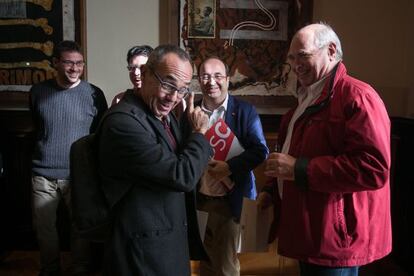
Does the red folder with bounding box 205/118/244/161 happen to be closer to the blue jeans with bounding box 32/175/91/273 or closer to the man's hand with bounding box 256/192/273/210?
the man's hand with bounding box 256/192/273/210

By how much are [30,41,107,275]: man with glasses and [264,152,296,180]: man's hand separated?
4.87ft

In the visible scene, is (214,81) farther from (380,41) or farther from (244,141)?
(380,41)

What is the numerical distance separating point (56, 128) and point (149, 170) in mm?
1485

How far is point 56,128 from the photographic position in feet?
7.88

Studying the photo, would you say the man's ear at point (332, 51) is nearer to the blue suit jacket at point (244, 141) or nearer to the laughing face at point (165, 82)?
the laughing face at point (165, 82)

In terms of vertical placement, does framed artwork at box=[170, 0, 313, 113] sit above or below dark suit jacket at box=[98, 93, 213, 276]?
above

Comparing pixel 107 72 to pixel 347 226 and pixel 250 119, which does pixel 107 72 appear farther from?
pixel 347 226

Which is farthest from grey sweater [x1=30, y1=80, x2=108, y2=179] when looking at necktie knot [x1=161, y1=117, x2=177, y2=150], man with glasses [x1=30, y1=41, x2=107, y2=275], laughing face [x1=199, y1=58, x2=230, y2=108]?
necktie knot [x1=161, y1=117, x2=177, y2=150]

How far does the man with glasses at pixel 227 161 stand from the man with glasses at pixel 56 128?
887mm

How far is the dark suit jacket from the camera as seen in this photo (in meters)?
1.13

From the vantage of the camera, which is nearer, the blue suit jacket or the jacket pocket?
the jacket pocket

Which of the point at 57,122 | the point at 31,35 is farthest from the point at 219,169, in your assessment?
the point at 31,35

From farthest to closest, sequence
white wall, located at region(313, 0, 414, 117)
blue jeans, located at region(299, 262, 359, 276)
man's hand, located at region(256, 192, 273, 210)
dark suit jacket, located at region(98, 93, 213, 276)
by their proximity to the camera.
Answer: white wall, located at region(313, 0, 414, 117)
man's hand, located at region(256, 192, 273, 210)
blue jeans, located at region(299, 262, 359, 276)
dark suit jacket, located at region(98, 93, 213, 276)

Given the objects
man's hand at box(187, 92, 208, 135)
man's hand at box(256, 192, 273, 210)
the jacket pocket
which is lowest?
man's hand at box(256, 192, 273, 210)
